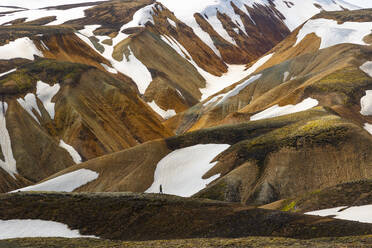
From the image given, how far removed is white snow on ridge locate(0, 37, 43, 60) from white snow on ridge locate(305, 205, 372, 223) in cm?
7876

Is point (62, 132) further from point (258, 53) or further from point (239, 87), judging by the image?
point (258, 53)

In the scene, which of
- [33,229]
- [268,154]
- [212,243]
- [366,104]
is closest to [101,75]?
[366,104]

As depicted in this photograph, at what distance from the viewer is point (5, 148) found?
2635 inches

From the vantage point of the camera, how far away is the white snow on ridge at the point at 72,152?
6969 centimetres

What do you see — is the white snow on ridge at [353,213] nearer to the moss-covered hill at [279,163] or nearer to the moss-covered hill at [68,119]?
the moss-covered hill at [279,163]

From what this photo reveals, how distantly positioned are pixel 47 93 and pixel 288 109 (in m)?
40.4

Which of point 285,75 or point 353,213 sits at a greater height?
point 353,213

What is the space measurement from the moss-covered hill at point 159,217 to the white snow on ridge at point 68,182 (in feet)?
67.4

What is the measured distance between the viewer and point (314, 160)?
4031 cm

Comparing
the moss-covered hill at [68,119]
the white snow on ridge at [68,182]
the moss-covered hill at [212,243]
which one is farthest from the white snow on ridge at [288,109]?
the moss-covered hill at [212,243]

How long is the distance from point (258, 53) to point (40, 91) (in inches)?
5112

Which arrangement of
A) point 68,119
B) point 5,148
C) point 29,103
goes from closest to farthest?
1. point 5,148
2. point 29,103
3. point 68,119

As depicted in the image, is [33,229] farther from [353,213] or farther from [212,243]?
[353,213]

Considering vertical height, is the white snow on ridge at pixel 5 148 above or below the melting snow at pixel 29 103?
below
